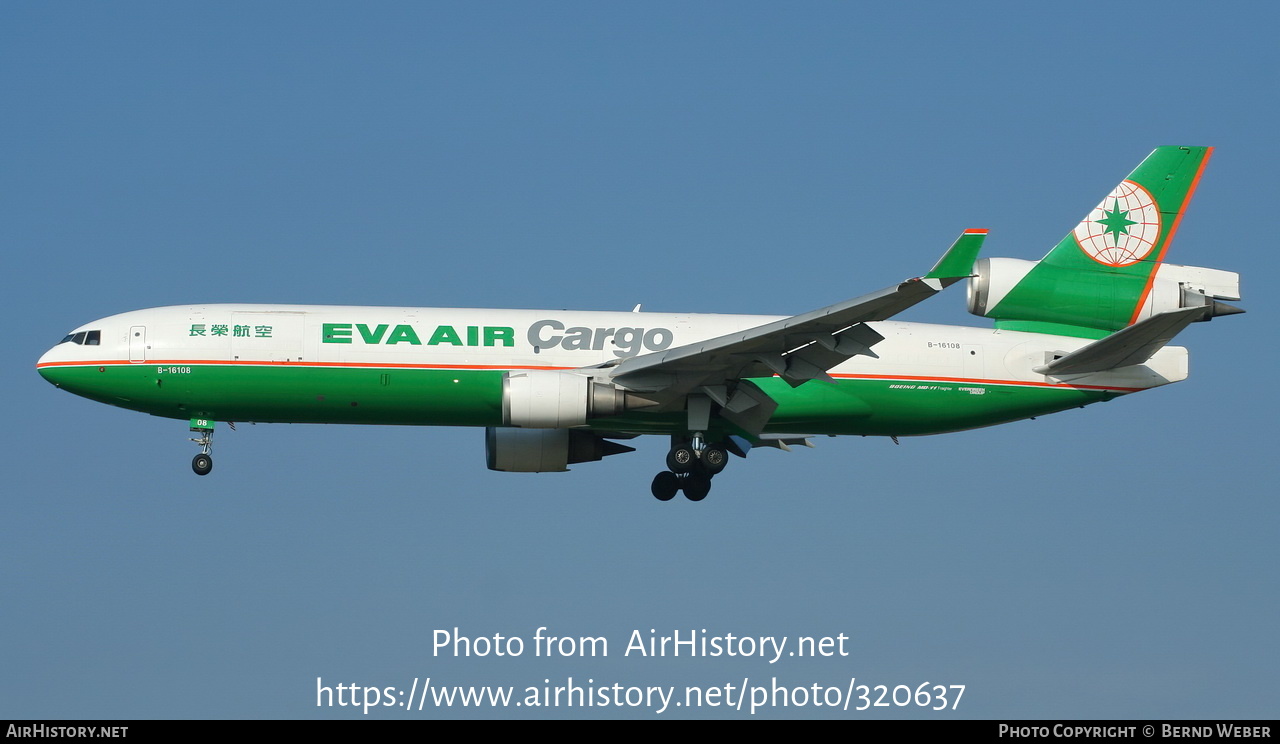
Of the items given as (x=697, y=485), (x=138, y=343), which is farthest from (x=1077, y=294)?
(x=138, y=343)

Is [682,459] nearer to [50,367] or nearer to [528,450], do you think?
[528,450]

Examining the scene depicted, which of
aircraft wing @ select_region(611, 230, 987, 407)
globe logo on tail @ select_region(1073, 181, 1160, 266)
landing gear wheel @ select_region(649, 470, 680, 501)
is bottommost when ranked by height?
landing gear wheel @ select_region(649, 470, 680, 501)

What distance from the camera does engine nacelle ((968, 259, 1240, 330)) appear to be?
44.4 m

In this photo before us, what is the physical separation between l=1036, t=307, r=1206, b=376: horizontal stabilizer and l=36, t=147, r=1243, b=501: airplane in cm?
7

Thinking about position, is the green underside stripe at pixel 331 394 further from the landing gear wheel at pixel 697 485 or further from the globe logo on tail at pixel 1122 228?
the globe logo on tail at pixel 1122 228

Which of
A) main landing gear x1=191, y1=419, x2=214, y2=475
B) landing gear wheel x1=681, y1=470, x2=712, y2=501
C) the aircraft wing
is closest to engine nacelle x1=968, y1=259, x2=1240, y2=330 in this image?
the aircraft wing

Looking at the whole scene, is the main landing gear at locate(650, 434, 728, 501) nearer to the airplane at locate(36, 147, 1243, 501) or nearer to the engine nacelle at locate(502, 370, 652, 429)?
the airplane at locate(36, 147, 1243, 501)

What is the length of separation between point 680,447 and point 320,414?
9041mm

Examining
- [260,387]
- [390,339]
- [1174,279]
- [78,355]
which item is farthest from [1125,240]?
[78,355]

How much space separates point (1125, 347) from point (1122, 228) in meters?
4.68

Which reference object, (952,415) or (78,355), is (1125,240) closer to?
(952,415)

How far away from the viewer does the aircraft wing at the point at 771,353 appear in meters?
36.9

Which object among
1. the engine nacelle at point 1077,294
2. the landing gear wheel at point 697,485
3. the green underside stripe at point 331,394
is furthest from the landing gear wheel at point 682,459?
the engine nacelle at point 1077,294

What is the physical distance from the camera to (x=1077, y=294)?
44781 mm
